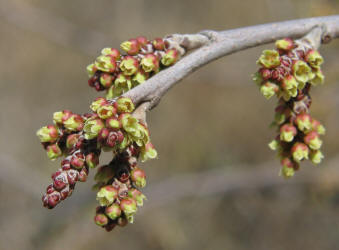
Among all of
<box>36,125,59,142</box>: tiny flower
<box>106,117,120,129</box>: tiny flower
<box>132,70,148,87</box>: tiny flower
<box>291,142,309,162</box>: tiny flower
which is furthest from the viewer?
<box>291,142,309,162</box>: tiny flower

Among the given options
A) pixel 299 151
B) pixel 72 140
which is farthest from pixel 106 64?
pixel 299 151

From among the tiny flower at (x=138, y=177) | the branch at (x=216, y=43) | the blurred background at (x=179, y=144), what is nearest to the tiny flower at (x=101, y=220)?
the tiny flower at (x=138, y=177)

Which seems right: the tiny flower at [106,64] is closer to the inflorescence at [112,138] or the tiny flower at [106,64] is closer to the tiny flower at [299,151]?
the inflorescence at [112,138]

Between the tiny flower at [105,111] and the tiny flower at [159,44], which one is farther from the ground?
the tiny flower at [159,44]

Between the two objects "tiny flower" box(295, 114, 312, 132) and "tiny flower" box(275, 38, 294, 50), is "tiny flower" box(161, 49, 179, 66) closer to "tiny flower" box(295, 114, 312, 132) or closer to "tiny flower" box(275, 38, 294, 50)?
"tiny flower" box(275, 38, 294, 50)

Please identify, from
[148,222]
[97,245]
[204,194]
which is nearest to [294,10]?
[204,194]

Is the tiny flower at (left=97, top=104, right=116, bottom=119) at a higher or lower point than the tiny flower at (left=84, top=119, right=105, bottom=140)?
higher

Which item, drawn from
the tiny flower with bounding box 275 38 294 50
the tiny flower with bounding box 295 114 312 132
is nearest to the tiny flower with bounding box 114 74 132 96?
the tiny flower with bounding box 275 38 294 50
